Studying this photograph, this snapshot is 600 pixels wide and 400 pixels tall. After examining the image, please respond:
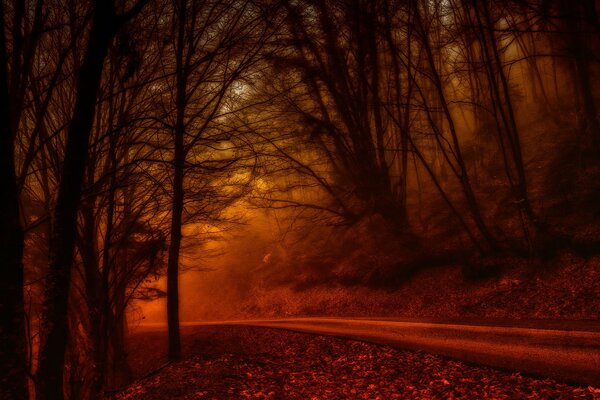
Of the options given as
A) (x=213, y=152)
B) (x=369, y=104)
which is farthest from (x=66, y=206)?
(x=369, y=104)

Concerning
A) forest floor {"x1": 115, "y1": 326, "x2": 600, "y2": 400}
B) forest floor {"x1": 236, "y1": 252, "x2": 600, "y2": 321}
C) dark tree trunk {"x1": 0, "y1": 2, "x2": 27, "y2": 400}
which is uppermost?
dark tree trunk {"x1": 0, "y1": 2, "x2": 27, "y2": 400}

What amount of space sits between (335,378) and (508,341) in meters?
3.93

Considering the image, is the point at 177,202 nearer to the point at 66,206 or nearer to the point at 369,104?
the point at 66,206

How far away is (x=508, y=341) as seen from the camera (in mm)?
8578

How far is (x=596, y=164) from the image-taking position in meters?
15.2

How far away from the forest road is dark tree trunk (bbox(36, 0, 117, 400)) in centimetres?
738

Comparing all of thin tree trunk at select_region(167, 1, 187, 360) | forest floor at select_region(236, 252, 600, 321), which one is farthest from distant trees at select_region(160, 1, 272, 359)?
forest floor at select_region(236, 252, 600, 321)

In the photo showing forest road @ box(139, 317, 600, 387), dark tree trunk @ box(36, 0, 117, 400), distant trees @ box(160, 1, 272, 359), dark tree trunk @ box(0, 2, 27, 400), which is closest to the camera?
dark tree trunk @ box(0, 2, 27, 400)

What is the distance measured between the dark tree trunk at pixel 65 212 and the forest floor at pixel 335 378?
294 cm

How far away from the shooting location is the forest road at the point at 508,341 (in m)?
6.77

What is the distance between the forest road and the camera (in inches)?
266

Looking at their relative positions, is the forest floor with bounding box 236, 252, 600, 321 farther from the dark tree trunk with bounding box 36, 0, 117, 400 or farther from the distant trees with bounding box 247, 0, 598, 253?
the dark tree trunk with bounding box 36, 0, 117, 400

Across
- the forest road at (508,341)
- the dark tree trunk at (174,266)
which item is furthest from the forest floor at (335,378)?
the dark tree trunk at (174,266)

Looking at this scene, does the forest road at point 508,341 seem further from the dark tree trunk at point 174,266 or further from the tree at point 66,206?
the tree at point 66,206
